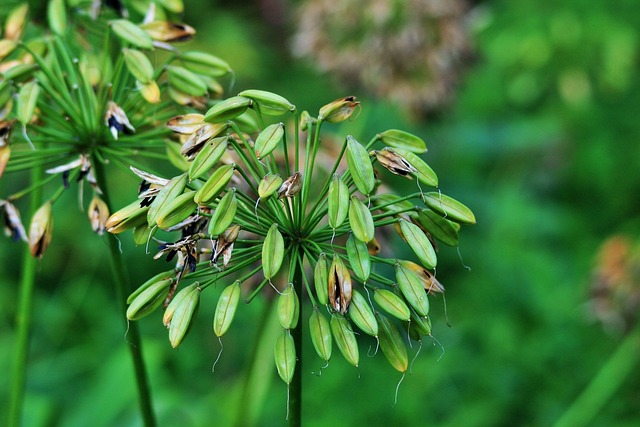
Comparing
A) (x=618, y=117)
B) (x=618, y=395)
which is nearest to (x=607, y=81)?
(x=618, y=117)

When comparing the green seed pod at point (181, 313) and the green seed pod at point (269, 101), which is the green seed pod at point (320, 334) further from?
the green seed pod at point (269, 101)

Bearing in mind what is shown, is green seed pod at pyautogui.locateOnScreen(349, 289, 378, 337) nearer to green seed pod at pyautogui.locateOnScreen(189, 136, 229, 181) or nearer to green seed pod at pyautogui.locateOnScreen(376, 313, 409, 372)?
green seed pod at pyautogui.locateOnScreen(376, 313, 409, 372)

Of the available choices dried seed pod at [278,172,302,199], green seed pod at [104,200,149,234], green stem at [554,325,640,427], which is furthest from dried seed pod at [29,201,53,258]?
green stem at [554,325,640,427]

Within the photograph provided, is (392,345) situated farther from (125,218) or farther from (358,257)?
(125,218)

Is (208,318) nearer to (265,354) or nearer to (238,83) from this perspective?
(265,354)

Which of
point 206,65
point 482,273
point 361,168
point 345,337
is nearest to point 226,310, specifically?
point 345,337

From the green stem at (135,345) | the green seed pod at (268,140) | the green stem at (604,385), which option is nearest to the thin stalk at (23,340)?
the green stem at (135,345)
